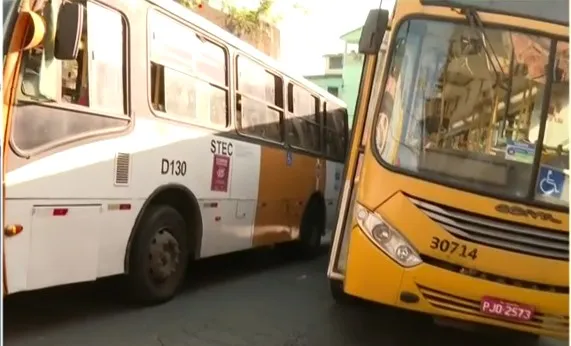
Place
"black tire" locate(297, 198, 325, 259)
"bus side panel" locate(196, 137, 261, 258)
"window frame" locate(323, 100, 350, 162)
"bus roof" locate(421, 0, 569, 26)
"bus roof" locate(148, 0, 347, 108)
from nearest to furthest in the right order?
"bus roof" locate(421, 0, 569, 26) → "bus roof" locate(148, 0, 347, 108) → "bus side panel" locate(196, 137, 261, 258) → "black tire" locate(297, 198, 325, 259) → "window frame" locate(323, 100, 350, 162)

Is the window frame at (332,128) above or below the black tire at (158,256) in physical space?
above

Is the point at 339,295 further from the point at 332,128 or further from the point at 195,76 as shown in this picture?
the point at 332,128

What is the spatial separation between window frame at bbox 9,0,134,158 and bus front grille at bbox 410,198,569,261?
2491 millimetres

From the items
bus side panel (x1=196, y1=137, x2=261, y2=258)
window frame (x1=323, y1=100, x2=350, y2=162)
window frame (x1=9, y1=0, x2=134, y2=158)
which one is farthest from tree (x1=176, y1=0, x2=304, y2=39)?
window frame (x1=9, y1=0, x2=134, y2=158)

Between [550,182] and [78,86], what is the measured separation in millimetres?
3534

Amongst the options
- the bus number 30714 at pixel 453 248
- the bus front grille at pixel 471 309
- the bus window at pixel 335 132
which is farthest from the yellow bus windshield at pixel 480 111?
the bus window at pixel 335 132

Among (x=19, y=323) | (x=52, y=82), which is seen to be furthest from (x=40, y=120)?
(x=19, y=323)

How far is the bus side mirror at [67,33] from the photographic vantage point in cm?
486

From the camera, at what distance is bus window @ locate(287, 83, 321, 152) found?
1016 centimetres

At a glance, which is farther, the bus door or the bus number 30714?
the bus door

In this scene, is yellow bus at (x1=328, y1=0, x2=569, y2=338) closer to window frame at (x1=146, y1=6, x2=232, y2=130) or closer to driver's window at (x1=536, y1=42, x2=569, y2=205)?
driver's window at (x1=536, y1=42, x2=569, y2=205)

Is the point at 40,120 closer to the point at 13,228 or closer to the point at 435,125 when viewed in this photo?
the point at 13,228

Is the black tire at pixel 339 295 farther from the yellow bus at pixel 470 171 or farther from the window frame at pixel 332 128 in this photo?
the window frame at pixel 332 128

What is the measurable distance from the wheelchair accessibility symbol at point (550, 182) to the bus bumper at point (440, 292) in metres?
0.72
